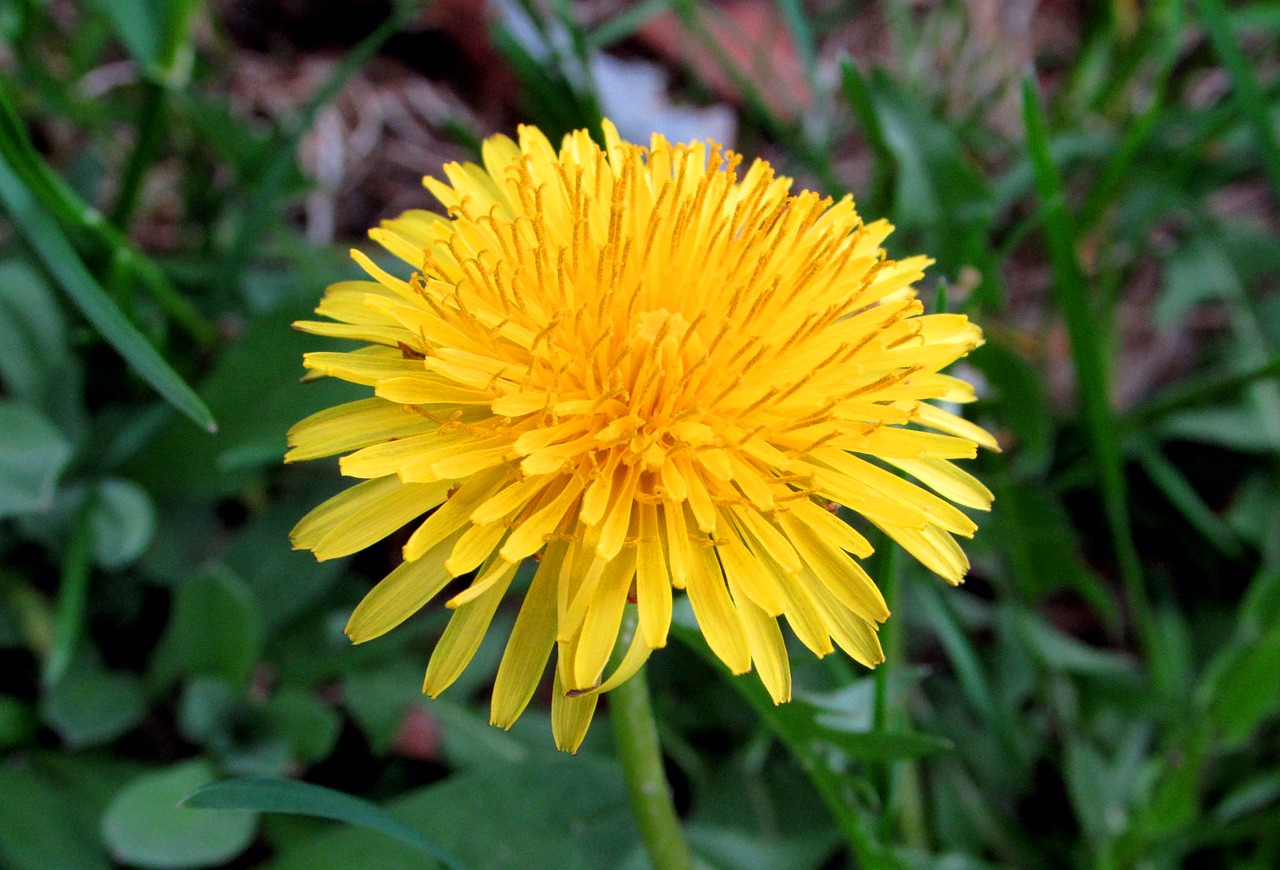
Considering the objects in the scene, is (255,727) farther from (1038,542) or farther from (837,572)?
(1038,542)

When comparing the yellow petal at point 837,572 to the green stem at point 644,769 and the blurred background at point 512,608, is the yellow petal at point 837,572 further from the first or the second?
the green stem at point 644,769

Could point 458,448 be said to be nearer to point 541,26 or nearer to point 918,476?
point 918,476

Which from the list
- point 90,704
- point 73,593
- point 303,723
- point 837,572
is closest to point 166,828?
point 303,723

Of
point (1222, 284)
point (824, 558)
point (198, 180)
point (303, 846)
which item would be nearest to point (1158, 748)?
point (1222, 284)

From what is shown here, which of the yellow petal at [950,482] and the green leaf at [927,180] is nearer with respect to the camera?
the yellow petal at [950,482]

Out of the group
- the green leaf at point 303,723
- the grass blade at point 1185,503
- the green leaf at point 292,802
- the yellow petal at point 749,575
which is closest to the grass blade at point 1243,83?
the grass blade at point 1185,503

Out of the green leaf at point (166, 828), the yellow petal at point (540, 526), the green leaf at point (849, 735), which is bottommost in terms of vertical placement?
the green leaf at point (166, 828)

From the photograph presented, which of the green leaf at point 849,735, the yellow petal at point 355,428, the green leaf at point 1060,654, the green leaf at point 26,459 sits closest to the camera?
the yellow petal at point 355,428
